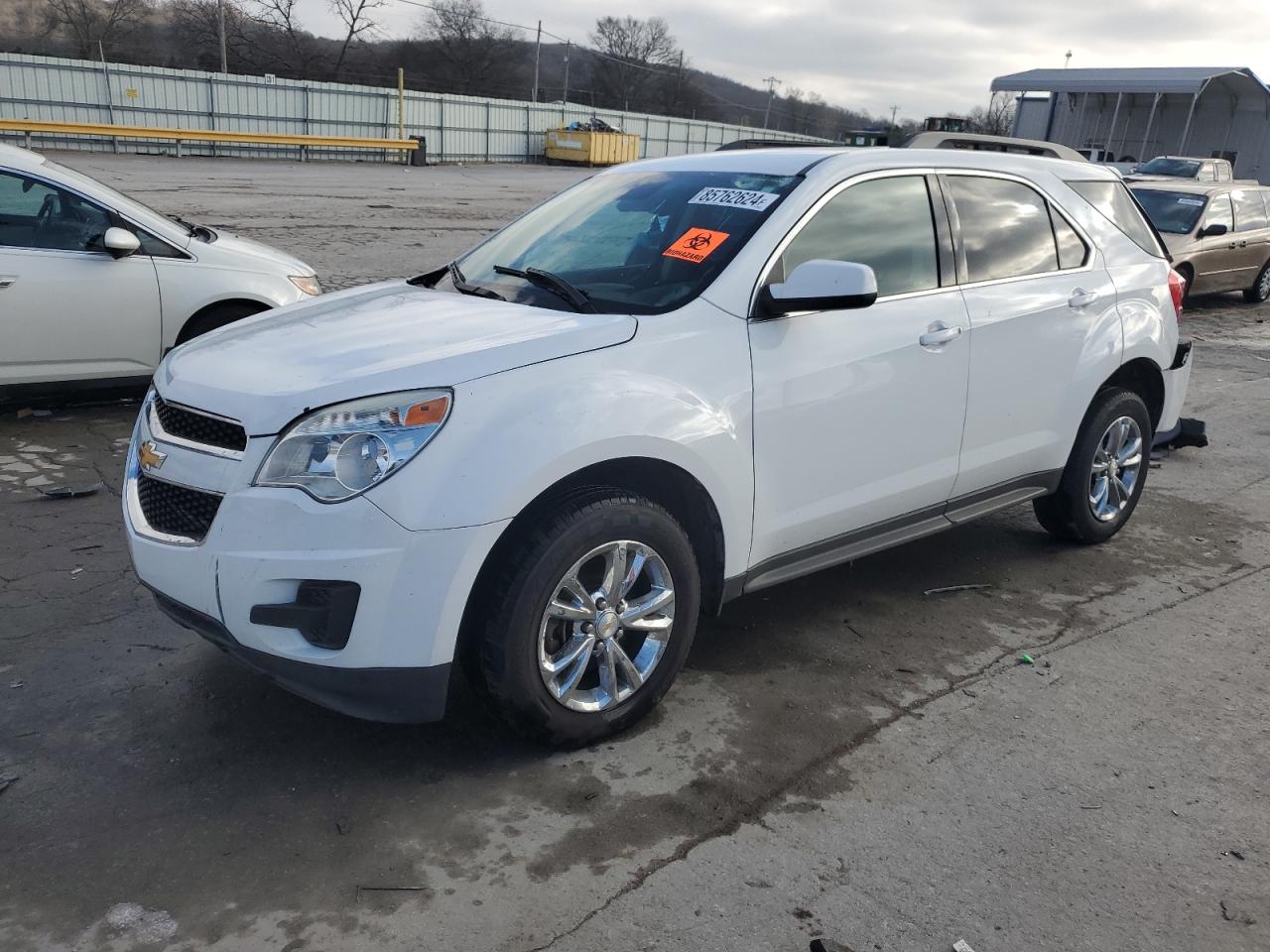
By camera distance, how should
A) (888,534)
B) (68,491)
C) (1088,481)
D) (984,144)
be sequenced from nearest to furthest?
1. (888,534)
2. (1088,481)
3. (984,144)
4. (68,491)

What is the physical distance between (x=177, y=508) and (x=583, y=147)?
44.3 metres

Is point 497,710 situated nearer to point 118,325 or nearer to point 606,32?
point 118,325

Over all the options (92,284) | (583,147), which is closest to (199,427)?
(92,284)

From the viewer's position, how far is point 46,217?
655 centimetres

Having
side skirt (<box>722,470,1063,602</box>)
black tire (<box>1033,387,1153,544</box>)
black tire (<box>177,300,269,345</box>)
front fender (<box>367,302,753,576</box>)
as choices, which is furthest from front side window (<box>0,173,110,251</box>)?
black tire (<box>1033,387,1153,544</box>)

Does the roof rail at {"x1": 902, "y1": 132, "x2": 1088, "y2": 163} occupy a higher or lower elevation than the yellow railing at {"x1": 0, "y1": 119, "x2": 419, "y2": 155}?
higher

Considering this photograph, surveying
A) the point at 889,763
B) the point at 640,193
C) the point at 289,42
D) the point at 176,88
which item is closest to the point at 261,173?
the point at 176,88

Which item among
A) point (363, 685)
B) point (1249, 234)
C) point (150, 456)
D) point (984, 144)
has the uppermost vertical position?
point (984, 144)

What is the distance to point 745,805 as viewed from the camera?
3.09 metres

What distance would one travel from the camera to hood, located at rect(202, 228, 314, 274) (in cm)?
700

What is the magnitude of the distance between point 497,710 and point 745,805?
767 millimetres

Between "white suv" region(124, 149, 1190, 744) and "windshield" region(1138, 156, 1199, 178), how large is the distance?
19.5 metres

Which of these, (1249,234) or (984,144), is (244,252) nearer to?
(984,144)

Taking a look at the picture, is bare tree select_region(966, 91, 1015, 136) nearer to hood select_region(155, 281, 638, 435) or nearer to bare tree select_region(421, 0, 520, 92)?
bare tree select_region(421, 0, 520, 92)
